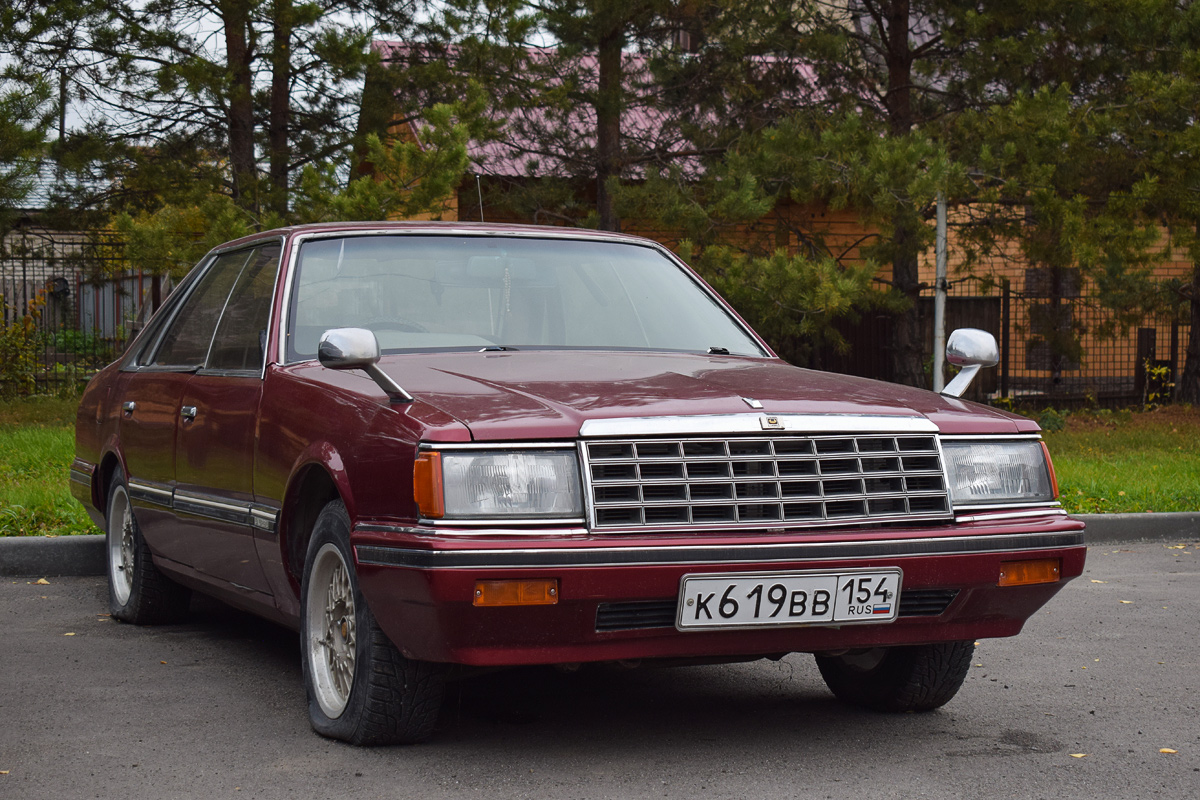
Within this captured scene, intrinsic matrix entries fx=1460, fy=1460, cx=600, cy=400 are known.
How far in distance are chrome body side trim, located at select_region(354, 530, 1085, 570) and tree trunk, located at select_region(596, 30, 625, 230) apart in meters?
12.4

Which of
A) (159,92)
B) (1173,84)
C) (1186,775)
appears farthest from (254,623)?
(1173,84)

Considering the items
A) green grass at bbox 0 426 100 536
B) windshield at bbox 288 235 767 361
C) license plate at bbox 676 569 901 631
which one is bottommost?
green grass at bbox 0 426 100 536

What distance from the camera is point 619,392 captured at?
392 centimetres

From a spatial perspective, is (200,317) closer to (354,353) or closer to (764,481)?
(354,353)

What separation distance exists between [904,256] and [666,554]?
12280mm

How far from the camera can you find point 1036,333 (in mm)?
18891

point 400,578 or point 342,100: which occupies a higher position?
point 342,100

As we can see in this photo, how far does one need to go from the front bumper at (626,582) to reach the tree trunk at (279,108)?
38.4 feet

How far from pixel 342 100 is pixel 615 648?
1342cm

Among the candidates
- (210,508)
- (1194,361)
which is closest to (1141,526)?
(210,508)

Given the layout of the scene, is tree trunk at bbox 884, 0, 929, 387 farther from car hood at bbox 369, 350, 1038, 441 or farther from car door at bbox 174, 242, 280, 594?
car hood at bbox 369, 350, 1038, 441

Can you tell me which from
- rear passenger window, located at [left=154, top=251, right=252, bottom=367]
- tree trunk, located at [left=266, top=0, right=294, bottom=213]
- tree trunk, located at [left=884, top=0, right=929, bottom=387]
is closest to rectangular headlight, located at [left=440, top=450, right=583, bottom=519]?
rear passenger window, located at [left=154, top=251, right=252, bottom=367]

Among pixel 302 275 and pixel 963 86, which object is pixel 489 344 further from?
pixel 963 86

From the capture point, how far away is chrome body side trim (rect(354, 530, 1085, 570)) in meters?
3.48
